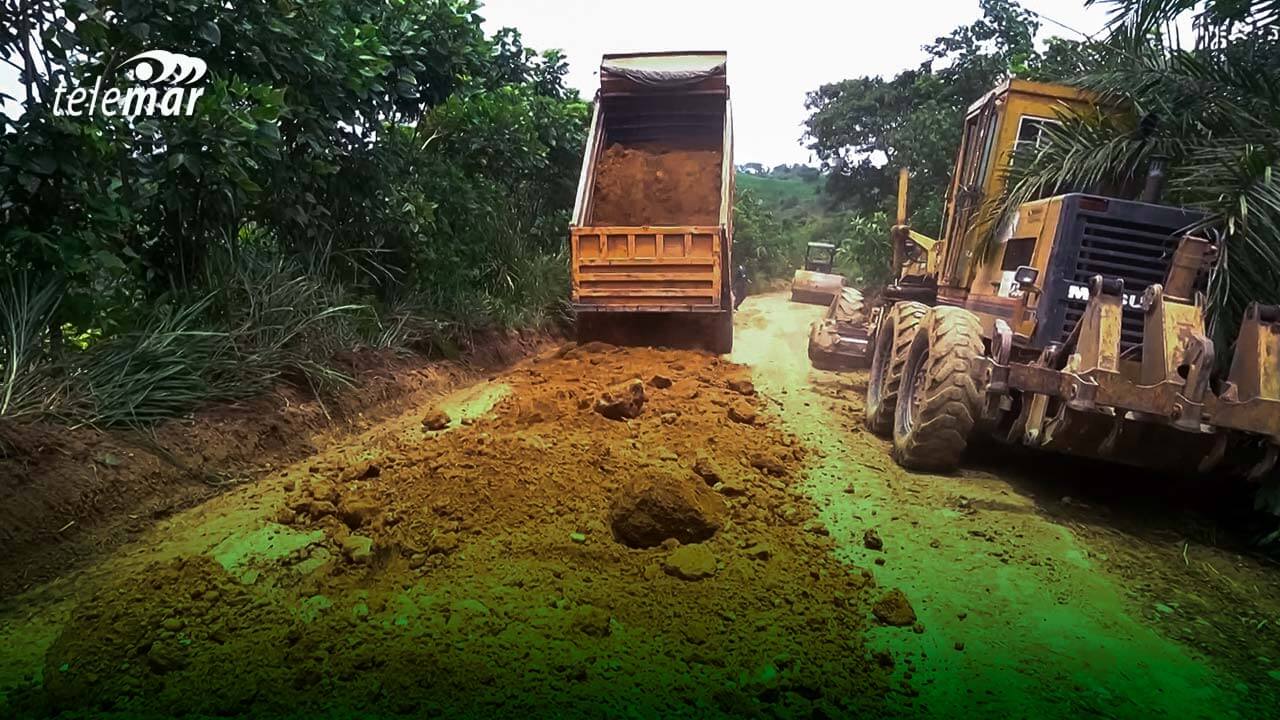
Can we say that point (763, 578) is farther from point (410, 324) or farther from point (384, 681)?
point (410, 324)

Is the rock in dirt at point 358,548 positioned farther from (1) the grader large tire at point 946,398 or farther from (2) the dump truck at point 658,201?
(2) the dump truck at point 658,201

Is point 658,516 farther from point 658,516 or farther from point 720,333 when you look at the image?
point 720,333

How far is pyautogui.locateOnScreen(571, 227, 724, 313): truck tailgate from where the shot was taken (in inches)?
321

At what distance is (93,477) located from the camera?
3.82 m

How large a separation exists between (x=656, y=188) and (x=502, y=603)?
7.31 m

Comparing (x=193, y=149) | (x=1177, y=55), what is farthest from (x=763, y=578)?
(x=1177, y=55)

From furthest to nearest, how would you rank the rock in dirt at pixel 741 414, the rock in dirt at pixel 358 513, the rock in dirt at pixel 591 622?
the rock in dirt at pixel 741 414 → the rock in dirt at pixel 358 513 → the rock in dirt at pixel 591 622

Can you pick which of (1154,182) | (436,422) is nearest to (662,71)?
(1154,182)

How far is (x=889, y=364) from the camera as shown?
19.8 ft

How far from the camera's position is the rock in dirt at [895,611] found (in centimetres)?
293

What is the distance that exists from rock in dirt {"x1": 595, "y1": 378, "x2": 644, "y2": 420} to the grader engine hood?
2.76 metres

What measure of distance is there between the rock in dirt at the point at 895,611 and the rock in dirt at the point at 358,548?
6.81 feet

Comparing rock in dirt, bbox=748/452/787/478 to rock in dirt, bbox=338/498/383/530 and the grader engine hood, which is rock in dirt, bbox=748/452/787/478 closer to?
the grader engine hood

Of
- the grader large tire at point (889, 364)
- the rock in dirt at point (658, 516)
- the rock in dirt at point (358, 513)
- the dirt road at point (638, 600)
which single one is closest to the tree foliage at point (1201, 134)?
the grader large tire at point (889, 364)
